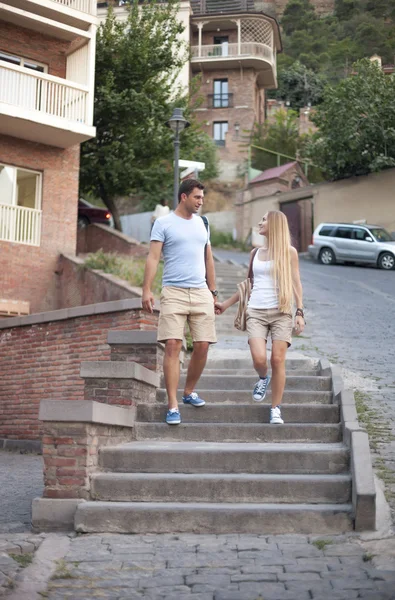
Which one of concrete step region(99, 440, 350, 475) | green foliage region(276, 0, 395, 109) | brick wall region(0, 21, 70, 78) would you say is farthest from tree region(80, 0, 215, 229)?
green foliage region(276, 0, 395, 109)

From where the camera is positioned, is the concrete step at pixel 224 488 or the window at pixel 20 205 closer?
the concrete step at pixel 224 488

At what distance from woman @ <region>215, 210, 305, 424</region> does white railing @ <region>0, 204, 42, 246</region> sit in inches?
498

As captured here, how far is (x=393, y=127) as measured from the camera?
118 ft

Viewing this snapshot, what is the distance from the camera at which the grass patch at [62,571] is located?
4793 mm

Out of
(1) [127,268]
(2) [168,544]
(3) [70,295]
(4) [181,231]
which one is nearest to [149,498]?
(2) [168,544]

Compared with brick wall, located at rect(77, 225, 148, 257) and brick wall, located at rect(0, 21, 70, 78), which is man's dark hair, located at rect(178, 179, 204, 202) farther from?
brick wall, located at rect(77, 225, 148, 257)

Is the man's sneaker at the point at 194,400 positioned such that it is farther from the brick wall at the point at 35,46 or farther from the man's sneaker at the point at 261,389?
the brick wall at the point at 35,46

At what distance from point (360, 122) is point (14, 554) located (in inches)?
1300

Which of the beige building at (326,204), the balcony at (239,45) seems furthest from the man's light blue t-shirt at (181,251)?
the balcony at (239,45)

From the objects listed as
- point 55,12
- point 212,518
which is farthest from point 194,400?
point 55,12

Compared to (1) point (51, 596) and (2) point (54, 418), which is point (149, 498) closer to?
(2) point (54, 418)

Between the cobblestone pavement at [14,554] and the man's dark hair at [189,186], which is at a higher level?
the man's dark hair at [189,186]

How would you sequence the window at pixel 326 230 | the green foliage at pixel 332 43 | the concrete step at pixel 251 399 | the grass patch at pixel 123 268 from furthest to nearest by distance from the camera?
the green foliage at pixel 332 43 < the window at pixel 326 230 < the grass patch at pixel 123 268 < the concrete step at pixel 251 399

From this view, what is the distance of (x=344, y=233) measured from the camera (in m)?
31.0
